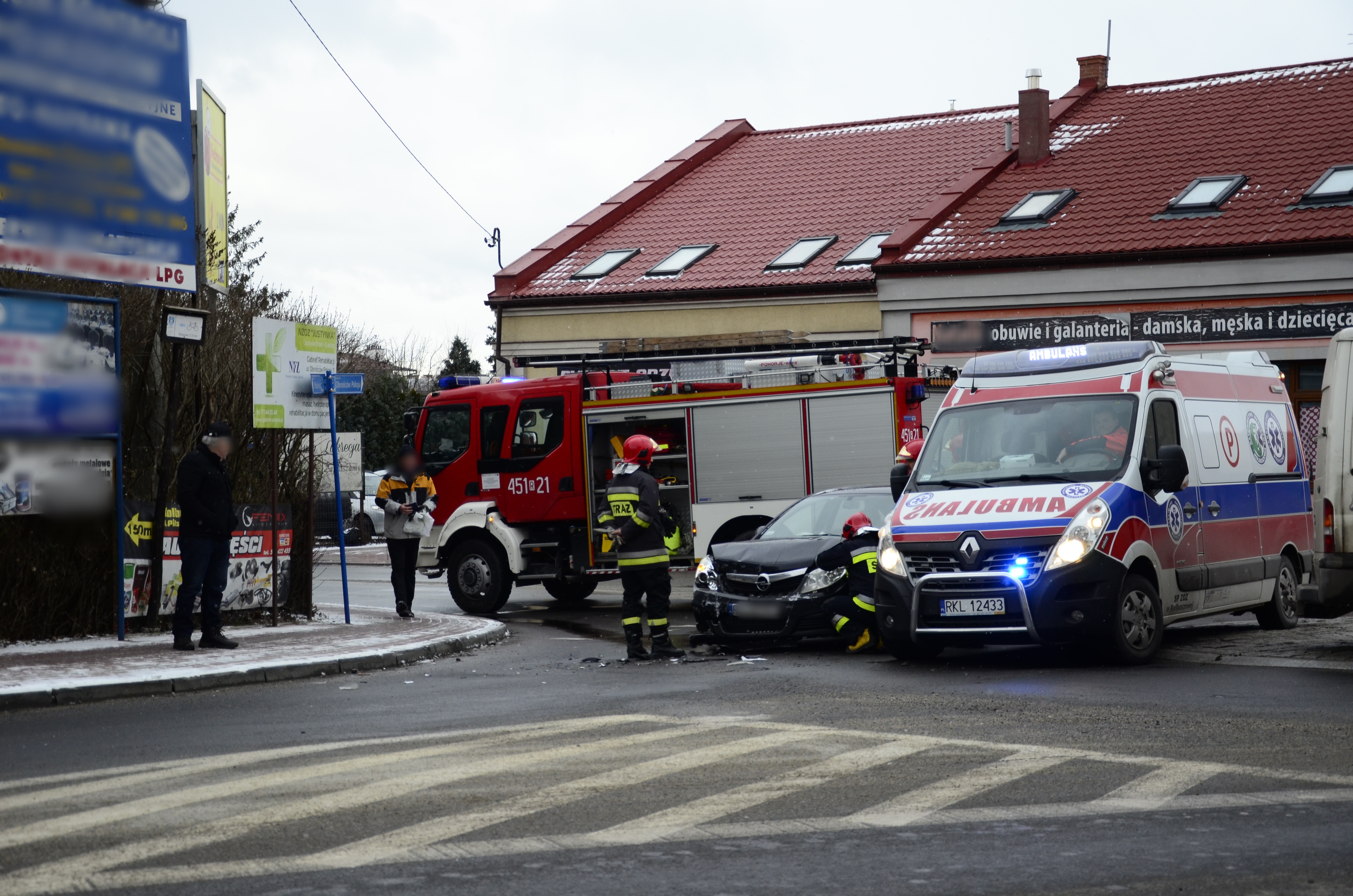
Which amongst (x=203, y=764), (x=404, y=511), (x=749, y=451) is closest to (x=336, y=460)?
(x=404, y=511)

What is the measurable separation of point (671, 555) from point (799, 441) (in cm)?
213

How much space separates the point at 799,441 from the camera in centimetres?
1803

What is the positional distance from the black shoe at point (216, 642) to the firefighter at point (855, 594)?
16.6 ft

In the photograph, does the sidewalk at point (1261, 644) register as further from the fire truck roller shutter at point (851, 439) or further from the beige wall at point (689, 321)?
the beige wall at point (689, 321)

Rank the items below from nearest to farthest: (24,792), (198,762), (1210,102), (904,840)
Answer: (904,840)
(24,792)
(198,762)
(1210,102)

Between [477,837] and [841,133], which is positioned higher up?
[841,133]

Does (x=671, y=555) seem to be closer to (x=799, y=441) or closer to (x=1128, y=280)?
(x=799, y=441)

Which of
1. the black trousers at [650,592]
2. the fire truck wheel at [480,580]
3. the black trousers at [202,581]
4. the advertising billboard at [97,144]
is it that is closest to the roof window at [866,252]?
the fire truck wheel at [480,580]

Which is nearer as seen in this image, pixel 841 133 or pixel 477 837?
pixel 477 837

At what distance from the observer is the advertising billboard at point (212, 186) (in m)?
15.2

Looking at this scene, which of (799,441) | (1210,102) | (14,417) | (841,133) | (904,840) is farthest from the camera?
(841,133)

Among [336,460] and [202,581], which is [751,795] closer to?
[202,581]

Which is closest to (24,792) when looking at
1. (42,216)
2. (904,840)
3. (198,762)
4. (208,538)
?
(198,762)

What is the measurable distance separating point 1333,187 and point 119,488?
20.5 meters
